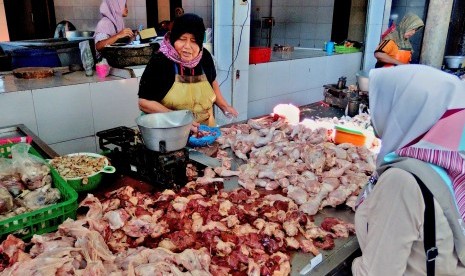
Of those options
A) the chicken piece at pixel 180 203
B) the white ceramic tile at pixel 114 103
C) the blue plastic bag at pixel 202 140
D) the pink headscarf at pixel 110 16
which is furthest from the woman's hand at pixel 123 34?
the chicken piece at pixel 180 203

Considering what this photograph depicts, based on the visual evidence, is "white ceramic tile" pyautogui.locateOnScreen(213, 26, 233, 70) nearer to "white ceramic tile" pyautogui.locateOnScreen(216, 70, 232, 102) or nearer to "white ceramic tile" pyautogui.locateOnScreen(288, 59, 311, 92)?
"white ceramic tile" pyautogui.locateOnScreen(216, 70, 232, 102)

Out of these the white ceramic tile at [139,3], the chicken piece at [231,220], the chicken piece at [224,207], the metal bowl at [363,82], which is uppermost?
the white ceramic tile at [139,3]

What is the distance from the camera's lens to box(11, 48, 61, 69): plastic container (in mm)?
4906

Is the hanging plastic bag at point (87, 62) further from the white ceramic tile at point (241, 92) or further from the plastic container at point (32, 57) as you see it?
the white ceramic tile at point (241, 92)

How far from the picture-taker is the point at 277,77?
660cm

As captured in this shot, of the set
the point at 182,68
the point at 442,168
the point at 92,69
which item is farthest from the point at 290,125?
the point at 92,69

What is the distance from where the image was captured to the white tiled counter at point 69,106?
3525 mm

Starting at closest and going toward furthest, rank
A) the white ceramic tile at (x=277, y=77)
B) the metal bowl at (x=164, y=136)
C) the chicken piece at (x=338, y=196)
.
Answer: the metal bowl at (x=164, y=136) → the chicken piece at (x=338, y=196) → the white ceramic tile at (x=277, y=77)

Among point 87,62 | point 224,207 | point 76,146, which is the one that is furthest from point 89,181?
point 87,62

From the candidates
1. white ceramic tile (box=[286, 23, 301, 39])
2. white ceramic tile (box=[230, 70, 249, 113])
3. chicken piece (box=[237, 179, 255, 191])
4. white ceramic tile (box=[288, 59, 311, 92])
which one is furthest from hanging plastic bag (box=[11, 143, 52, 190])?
white ceramic tile (box=[286, 23, 301, 39])

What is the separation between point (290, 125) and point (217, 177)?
4.23 ft

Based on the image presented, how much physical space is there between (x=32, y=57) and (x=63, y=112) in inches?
66.1

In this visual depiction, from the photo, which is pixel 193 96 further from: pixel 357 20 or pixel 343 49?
pixel 357 20

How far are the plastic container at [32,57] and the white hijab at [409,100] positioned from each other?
450 centimetres
